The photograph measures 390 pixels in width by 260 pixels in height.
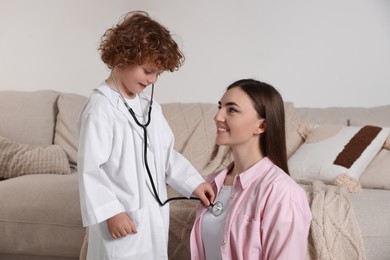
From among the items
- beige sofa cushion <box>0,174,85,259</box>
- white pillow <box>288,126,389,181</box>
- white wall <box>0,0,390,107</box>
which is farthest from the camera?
white wall <box>0,0,390,107</box>

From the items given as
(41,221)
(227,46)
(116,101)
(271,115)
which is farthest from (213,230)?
(227,46)

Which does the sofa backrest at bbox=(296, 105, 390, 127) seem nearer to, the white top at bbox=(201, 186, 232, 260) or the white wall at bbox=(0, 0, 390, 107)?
the white wall at bbox=(0, 0, 390, 107)

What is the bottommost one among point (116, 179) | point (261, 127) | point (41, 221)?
point (41, 221)

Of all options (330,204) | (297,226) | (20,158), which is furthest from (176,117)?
(297,226)

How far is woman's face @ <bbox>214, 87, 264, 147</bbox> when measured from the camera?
171 centimetres

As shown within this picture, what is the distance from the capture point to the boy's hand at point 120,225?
5.42 ft

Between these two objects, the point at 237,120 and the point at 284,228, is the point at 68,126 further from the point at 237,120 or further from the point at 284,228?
the point at 284,228

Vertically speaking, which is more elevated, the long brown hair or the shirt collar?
the long brown hair

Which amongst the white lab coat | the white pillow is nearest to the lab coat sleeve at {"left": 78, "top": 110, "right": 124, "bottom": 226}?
the white lab coat

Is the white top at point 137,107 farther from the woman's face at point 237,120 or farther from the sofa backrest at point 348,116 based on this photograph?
the sofa backrest at point 348,116

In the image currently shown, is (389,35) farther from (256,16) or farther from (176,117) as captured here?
(176,117)

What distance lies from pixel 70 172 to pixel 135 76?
5.19 ft

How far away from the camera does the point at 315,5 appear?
11.4 ft

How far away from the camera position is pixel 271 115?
1725 mm
